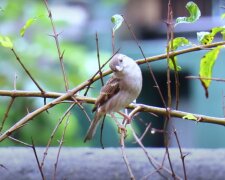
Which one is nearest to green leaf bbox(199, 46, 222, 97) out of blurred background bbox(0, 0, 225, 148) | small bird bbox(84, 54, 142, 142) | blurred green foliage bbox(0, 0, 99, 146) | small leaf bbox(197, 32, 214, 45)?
small leaf bbox(197, 32, 214, 45)

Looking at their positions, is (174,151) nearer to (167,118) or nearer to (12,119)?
(167,118)

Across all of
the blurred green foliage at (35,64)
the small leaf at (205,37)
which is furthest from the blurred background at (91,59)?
the small leaf at (205,37)

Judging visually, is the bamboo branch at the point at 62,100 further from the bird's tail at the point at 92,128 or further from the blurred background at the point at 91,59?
the blurred background at the point at 91,59

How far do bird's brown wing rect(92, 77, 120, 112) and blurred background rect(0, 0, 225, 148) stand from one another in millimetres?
153

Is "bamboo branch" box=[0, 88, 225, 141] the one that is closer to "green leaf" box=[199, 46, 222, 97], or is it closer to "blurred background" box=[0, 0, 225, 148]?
"green leaf" box=[199, 46, 222, 97]

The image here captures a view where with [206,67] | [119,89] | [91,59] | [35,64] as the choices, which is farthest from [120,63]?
[91,59]

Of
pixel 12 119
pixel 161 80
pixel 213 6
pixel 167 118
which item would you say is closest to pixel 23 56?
pixel 12 119

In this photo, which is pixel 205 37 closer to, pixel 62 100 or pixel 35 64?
pixel 62 100

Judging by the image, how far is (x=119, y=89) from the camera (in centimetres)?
160

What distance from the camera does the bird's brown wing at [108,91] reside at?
1.47m

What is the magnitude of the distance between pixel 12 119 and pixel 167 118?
1787mm

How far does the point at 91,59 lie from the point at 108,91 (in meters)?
1.54

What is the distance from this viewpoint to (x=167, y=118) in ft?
4.40

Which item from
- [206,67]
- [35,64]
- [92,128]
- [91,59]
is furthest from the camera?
[91,59]
